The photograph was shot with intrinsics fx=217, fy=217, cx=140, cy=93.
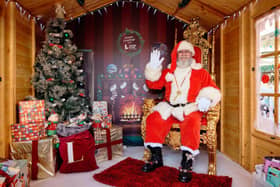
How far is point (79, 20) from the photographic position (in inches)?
151

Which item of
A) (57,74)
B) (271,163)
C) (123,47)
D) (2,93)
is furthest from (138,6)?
(271,163)

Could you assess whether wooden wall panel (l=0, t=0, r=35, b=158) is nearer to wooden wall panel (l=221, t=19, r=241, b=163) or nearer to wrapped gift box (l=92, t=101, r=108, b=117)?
wrapped gift box (l=92, t=101, r=108, b=117)

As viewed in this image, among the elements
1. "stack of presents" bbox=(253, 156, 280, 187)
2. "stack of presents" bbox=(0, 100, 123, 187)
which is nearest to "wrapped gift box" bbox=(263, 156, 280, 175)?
"stack of presents" bbox=(253, 156, 280, 187)

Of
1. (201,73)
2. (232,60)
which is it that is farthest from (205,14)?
(201,73)

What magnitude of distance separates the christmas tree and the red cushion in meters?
0.43

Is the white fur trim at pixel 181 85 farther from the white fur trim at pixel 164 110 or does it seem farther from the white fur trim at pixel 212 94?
the white fur trim at pixel 212 94

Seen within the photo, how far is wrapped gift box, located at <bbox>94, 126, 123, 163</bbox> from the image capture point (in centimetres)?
288

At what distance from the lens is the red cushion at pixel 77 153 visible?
2.48m

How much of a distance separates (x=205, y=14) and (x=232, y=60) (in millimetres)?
844

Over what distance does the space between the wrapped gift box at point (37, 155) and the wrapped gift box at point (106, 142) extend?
62 cm

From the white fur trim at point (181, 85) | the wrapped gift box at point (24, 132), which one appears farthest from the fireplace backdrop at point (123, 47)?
the wrapped gift box at point (24, 132)

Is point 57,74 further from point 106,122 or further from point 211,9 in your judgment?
point 211,9

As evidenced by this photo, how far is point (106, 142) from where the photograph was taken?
9.61 feet

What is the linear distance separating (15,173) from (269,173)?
6.17 ft
